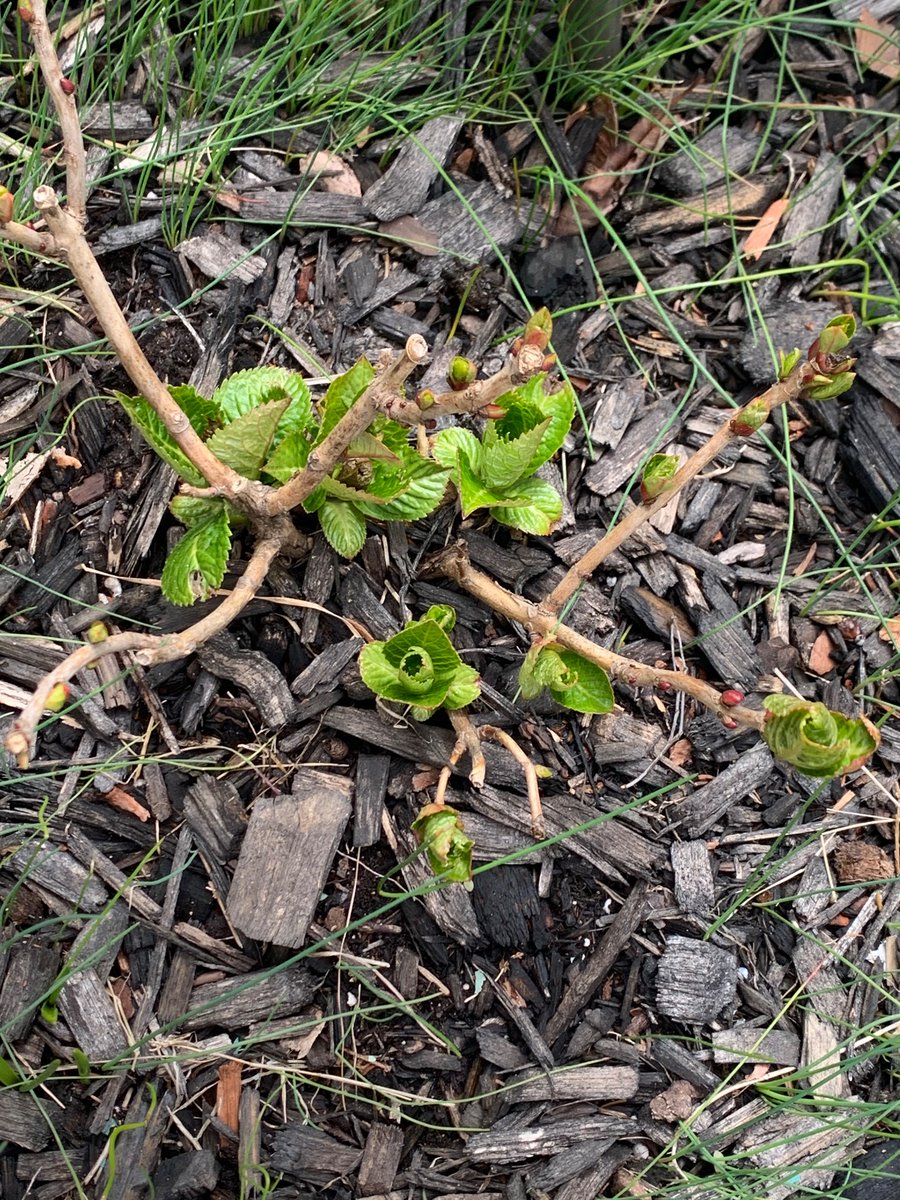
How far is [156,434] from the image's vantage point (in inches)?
62.2

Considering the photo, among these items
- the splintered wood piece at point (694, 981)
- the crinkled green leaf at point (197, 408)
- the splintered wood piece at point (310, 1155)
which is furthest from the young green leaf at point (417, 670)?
the splintered wood piece at point (310, 1155)

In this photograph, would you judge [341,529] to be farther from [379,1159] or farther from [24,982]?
[379,1159]

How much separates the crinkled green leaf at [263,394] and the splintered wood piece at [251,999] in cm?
93

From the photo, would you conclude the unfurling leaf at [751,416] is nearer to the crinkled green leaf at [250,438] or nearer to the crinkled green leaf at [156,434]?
the crinkled green leaf at [250,438]

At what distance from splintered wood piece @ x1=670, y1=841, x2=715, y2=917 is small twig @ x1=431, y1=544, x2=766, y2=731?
284mm

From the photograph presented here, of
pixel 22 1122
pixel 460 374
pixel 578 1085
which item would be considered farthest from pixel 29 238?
pixel 578 1085

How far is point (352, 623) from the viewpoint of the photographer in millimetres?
1791

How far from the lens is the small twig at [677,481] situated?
151 cm

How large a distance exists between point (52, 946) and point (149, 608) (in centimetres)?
60

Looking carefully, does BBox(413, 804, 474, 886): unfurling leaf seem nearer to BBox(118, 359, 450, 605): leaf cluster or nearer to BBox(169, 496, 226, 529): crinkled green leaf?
BBox(118, 359, 450, 605): leaf cluster

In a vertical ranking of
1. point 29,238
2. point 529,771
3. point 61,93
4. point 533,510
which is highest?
point 61,93

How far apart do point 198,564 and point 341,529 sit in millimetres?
261

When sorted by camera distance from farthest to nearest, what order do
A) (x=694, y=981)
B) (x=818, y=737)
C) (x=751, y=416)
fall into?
(x=694, y=981) → (x=751, y=416) → (x=818, y=737)

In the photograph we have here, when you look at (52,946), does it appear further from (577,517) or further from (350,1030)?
(577,517)
